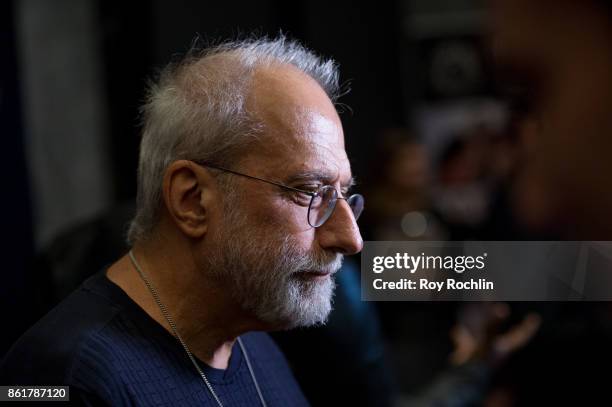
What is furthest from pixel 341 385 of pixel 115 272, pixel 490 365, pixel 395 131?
pixel 395 131

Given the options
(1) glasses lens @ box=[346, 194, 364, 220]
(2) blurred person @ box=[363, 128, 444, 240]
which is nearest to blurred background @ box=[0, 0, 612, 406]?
(2) blurred person @ box=[363, 128, 444, 240]

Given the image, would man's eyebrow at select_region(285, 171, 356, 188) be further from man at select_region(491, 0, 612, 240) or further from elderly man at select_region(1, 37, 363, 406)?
man at select_region(491, 0, 612, 240)

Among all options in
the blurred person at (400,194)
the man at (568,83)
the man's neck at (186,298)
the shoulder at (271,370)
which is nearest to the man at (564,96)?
the man at (568,83)

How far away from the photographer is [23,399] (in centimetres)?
135

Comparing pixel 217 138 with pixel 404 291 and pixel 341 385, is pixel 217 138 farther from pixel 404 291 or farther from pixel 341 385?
pixel 341 385

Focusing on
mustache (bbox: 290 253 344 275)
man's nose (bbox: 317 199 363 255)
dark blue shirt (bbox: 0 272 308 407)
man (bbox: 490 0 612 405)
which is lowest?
dark blue shirt (bbox: 0 272 308 407)

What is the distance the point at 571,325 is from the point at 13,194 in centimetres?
170

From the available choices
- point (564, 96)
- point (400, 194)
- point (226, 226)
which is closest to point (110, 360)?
point (226, 226)

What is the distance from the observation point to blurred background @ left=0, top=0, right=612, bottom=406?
1.45m

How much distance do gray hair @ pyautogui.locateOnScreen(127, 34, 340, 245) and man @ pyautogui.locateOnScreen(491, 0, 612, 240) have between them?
90cm

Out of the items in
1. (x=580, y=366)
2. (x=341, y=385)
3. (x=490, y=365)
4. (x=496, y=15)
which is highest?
(x=496, y=15)

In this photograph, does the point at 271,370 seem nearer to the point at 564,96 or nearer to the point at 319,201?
the point at 319,201

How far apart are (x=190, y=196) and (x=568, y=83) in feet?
3.28

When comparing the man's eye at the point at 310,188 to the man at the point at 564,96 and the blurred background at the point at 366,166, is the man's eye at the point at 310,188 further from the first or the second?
the man at the point at 564,96
